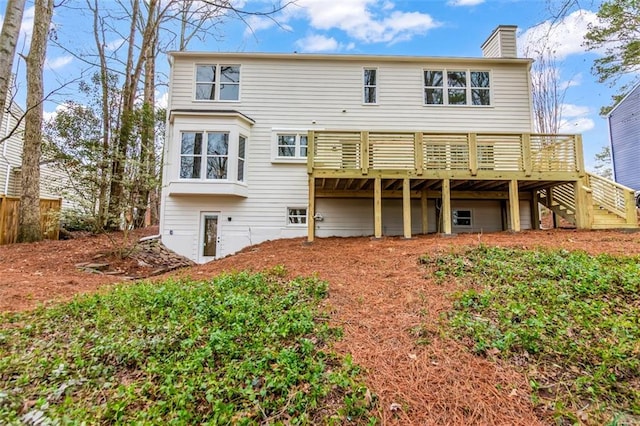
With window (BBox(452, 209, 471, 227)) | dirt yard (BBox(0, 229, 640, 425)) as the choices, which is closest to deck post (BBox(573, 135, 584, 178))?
dirt yard (BBox(0, 229, 640, 425))

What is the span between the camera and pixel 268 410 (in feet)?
7.72

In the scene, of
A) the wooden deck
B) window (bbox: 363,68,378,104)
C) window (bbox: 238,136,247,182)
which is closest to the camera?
the wooden deck

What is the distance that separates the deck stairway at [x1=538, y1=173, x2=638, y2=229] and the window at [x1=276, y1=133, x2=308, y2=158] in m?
8.12

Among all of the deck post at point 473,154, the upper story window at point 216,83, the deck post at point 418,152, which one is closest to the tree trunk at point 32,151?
the upper story window at point 216,83

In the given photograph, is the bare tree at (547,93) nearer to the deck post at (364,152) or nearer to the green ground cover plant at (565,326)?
the deck post at (364,152)

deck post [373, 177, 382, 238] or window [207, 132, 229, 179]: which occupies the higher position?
window [207, 132, 229, 179]

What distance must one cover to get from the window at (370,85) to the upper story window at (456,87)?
1.85m

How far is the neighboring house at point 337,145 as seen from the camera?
904 cm

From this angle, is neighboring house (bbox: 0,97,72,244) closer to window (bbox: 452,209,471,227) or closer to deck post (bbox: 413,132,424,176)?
deck post (bbox: 413,132,424,176)

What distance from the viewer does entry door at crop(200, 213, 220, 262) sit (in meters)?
10.2

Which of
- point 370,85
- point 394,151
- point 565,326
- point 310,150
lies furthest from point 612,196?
point 310,150

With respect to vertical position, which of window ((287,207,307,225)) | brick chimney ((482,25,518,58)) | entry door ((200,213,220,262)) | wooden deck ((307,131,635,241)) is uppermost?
brick chimney ((482,25,518,58))

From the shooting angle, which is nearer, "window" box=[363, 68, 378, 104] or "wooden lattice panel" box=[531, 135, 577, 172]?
"wooden lattice panel" box=[531, 135, 577, 172]

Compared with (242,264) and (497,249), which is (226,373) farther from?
(497,249)
